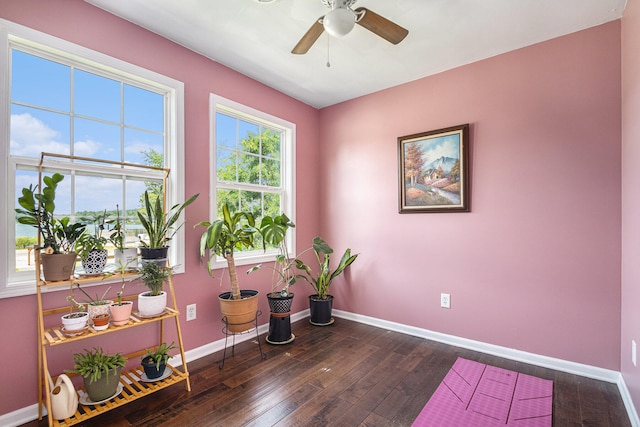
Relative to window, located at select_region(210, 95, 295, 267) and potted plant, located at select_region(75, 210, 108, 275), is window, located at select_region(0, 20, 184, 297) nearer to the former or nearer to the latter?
potted plant, located at select_region(75, 210, 108, 275)

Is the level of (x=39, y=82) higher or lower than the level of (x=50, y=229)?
higher

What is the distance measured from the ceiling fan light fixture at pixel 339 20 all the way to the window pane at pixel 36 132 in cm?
180

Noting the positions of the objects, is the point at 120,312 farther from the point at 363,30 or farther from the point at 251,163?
the point at 363,30

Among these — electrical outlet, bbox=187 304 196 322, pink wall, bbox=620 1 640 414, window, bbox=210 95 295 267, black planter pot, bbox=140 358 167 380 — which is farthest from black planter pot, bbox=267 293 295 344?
pink wall, bbox=620 1 640 414

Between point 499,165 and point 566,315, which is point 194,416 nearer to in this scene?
point 566,315

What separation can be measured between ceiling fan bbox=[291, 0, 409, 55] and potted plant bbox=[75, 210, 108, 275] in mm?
1801

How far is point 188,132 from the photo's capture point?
8.55ft

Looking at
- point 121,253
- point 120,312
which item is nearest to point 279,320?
point 120,312

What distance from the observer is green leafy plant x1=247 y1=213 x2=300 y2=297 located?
2861mm

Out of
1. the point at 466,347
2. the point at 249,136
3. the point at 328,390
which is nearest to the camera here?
the point at 328,390

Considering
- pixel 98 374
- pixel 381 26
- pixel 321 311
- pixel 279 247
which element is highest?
pixel 381 26

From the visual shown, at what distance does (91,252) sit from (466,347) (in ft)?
9.89

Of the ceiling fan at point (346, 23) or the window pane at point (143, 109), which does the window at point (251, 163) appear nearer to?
the window pane at point (143, 109)

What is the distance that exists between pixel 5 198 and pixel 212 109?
156 centimetres
